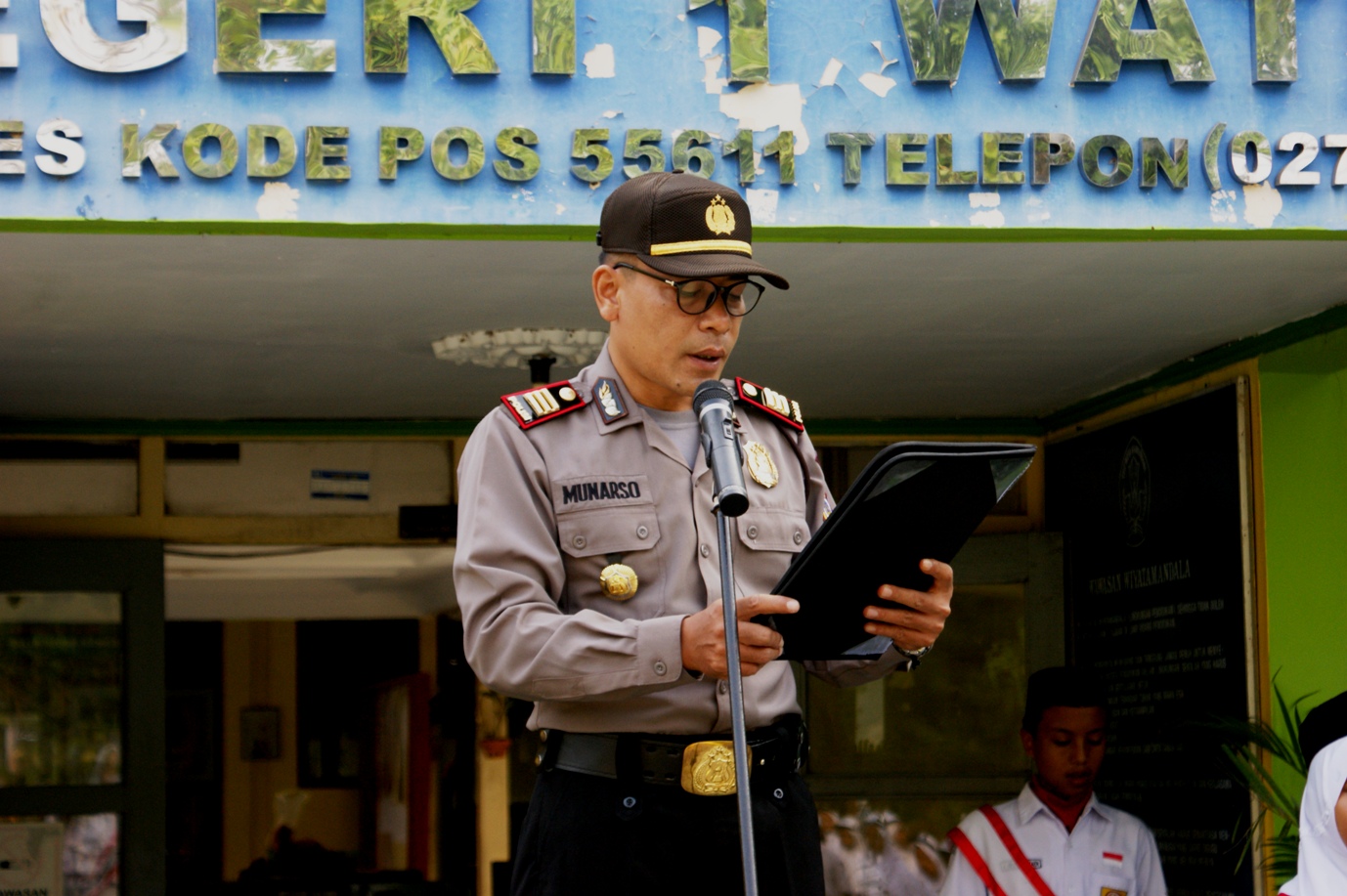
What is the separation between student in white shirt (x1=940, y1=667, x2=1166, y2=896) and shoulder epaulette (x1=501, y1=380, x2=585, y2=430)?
11.4ft

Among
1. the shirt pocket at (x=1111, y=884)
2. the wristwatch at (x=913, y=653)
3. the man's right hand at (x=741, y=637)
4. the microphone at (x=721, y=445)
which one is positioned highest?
the microphone at (x=721, y=445)

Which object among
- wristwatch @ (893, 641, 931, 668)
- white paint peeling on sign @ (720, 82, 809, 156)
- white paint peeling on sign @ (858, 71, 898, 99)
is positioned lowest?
wristwatch @ (893, 641, 931, 668)

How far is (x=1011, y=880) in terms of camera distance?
16.9 feet

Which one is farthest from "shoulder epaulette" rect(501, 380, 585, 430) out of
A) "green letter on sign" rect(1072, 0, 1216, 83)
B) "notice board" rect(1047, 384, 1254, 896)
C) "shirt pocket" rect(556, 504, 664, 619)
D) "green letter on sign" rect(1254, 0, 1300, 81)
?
"notice board" rect(1047, 384, 1254, 896)

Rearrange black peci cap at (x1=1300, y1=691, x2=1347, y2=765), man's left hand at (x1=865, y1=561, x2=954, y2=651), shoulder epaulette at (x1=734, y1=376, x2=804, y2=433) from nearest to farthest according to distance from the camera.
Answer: man's left hand at (x1=865, y1=561, x2=954, y2=651), shoulder epaulette at (x1=734, y1=376, x2=804, y2=433), black peci cap at (x1=1300, y1=691, x2=1347, y2=765)

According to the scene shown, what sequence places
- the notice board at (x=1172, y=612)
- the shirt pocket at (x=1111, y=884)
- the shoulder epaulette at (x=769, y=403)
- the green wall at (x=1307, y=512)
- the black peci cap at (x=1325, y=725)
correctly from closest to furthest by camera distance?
the shoulder epaulette at (x=769, y=403) → the black peci cap at (x=1325, y=725) → the green wall at (x=1307, y=512) → the notice board at (x=1172, y=612) → the shirt pocket at (x=1111, y=884)

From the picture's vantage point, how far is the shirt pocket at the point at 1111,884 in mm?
5066

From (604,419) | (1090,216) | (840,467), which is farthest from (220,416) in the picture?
(604,419)

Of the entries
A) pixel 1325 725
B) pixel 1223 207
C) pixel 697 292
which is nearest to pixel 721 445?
pixel 697 292

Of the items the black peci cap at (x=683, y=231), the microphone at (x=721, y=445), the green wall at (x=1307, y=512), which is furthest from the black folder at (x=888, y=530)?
the green wall at (x=1307, y=512)

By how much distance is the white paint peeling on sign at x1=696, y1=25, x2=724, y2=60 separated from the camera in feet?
12.1

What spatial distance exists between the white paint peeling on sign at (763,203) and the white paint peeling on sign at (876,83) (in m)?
0.34

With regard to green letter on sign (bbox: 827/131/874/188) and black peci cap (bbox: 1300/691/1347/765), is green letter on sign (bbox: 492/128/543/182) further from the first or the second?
black peci cap (bbox: 1300/691/1347/765)

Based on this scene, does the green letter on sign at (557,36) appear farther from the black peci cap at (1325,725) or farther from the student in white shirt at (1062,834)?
the student in white shirt at (1062,834)
